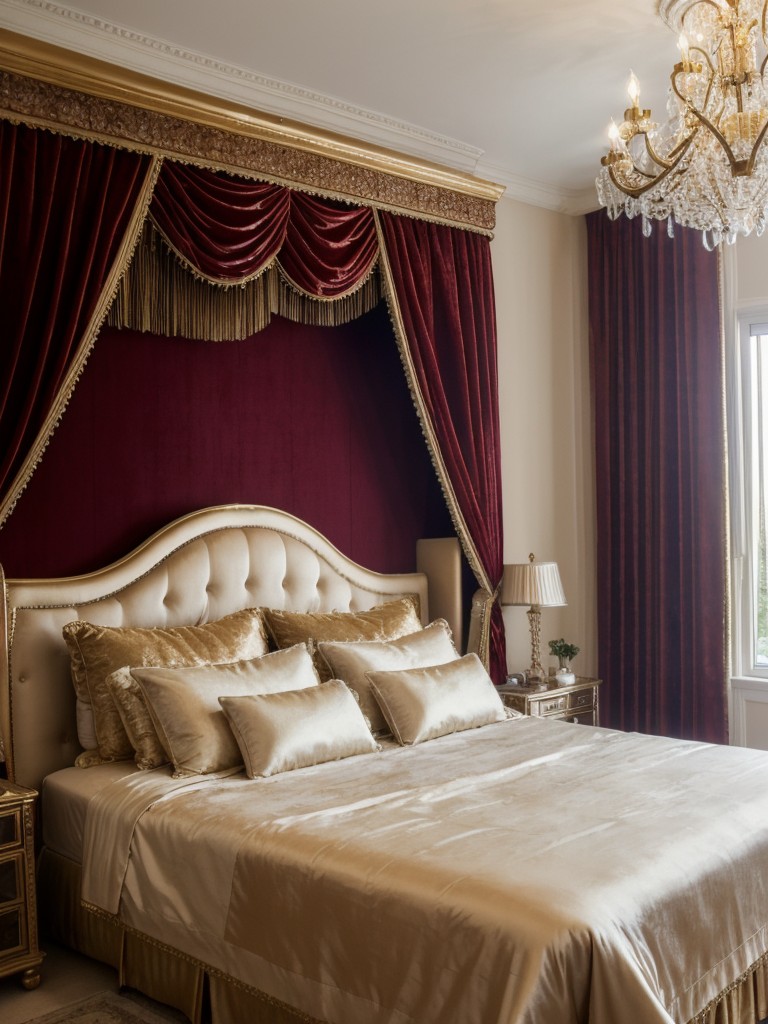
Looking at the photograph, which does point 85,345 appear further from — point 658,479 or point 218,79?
point 658,479

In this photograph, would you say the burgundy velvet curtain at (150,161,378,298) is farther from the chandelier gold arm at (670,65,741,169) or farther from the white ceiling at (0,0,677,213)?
the chandelier gold arm at (670,65,741,169)

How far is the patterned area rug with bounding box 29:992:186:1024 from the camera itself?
2654mm

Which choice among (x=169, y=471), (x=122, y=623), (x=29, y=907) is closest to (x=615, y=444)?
(x=169, y=471)

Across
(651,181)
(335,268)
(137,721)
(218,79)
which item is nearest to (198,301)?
(335,268)

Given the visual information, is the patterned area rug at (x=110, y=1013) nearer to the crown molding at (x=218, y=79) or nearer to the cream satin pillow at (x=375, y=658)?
the cream satin pillow at (x=375, y=658)

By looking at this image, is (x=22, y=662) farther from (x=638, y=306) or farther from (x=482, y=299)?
(x=638, y=306)

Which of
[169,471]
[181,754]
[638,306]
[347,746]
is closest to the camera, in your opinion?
[181,754]

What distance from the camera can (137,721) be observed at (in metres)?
3.10

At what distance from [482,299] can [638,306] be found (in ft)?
3.12

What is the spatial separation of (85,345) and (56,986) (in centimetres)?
196

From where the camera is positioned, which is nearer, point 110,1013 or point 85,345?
point 110,1013

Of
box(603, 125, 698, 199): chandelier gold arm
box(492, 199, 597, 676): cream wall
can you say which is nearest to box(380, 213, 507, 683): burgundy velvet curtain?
box(492, 199, 597, 676): cream wall

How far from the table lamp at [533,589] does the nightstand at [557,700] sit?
0.37ft

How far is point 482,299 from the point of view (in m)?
4.61
